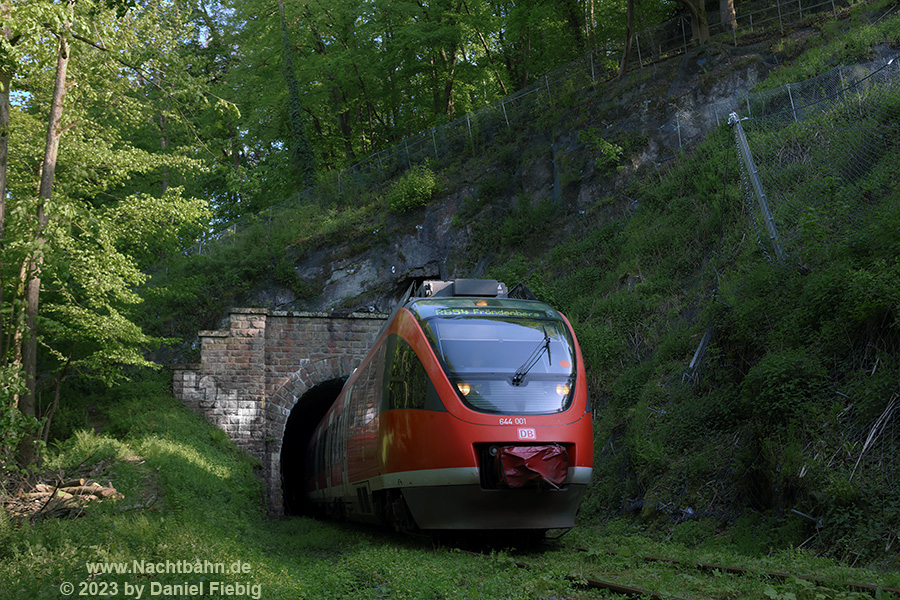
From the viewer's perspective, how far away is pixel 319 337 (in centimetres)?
1822

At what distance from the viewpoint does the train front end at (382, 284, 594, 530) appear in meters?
7.39

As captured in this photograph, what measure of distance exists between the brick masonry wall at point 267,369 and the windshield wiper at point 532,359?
10601mm

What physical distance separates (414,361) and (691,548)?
394 centimetres

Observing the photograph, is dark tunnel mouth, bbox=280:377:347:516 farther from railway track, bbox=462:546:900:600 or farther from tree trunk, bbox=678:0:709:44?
tree trunk, bbox=678:0:709:44

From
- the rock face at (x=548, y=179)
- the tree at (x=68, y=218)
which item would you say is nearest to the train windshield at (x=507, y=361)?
the tree at (x=68, y=218)

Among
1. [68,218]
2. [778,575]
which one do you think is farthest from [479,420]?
[68,218]

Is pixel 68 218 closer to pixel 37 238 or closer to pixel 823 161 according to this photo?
pixel 37 238

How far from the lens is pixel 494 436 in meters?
7.40

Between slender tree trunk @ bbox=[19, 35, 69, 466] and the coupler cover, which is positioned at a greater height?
slender tree trunk @ bbox=[19, 35, 69, 466]

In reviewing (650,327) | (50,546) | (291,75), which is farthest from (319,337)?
(291,75)

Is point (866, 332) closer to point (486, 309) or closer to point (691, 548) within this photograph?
point (691, 548)

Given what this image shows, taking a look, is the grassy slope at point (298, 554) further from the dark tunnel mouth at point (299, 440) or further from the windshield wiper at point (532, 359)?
the dark tunnel mouth at point (299, 440)

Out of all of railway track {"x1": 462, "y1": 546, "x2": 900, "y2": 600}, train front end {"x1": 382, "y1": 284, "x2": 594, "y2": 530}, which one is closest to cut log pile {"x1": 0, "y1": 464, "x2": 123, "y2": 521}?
train front end {"x1": 382, "y1": 284, "x2": 594, "y2": 530}

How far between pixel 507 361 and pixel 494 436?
3.42 feet
